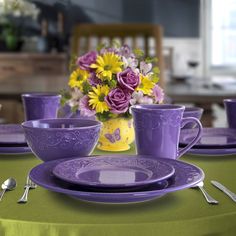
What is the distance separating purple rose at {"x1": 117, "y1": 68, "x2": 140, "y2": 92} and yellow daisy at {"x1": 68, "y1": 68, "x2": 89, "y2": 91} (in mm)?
104

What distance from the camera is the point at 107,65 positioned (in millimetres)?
1161

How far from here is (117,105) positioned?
3.77 ft

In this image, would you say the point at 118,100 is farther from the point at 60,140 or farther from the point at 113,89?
the point at 60,140

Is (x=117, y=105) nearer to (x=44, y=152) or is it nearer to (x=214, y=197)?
(x=44, y=152)

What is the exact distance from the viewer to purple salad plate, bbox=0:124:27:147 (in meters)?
1.14

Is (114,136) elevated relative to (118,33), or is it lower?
lower

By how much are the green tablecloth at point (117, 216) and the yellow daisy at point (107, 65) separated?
0.38 metres

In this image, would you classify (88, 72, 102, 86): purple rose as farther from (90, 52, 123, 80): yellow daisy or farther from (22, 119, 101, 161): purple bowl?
(22, 119, 101, 161): purple bowl

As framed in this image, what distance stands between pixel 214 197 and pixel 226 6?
5.56m

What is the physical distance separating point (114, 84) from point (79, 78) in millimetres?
131

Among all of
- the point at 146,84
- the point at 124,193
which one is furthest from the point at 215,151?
the point at 124,193

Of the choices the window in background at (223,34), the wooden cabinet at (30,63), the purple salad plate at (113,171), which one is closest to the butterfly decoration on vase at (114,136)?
the purple salad plate at (113,171)

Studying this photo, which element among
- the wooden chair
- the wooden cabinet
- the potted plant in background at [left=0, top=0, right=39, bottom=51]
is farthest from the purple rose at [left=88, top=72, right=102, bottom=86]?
the potted plant in background at [left=0, top=0, right=39, bottom=51]

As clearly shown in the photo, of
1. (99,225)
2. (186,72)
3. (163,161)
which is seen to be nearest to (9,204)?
(99,225)
